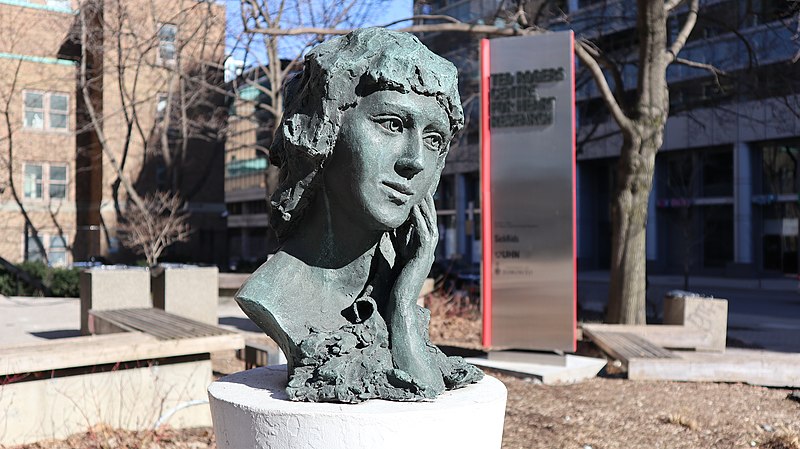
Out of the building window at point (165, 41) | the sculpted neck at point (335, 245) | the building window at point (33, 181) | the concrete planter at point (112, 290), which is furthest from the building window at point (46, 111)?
the sculpted neck at point (335, 245)

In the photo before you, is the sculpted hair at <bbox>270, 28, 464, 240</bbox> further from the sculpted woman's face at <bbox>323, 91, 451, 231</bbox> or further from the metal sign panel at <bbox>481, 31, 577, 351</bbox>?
the metal sign panel at <bbox>481, 31, 577, 351</bbox>

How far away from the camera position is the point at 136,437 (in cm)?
549

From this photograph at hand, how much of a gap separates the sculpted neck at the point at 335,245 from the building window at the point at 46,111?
83.6ft

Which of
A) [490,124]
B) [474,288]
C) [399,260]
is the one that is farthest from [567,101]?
[474,288]

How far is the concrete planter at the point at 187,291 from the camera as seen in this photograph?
10258 millimetres

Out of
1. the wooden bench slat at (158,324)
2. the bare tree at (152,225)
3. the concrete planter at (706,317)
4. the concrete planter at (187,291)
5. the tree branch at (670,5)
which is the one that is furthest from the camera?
the bare tree at (152,225)

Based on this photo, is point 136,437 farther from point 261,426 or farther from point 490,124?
point 490,124

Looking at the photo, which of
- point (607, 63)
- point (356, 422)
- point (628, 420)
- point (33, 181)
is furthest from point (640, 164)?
point (33, 181)

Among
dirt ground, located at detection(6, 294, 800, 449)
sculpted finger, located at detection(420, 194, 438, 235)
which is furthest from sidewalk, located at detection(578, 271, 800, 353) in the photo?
sculpted finger, located at detection(420, 194, 438, 235)

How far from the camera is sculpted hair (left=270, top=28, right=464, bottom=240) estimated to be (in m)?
3.11

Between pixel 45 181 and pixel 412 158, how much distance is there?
27.9 m

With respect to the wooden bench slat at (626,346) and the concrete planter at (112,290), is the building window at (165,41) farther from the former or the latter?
the wooden bench slat at (626,346)

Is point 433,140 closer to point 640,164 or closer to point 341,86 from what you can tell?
point 341,86

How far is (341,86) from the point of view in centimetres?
312
